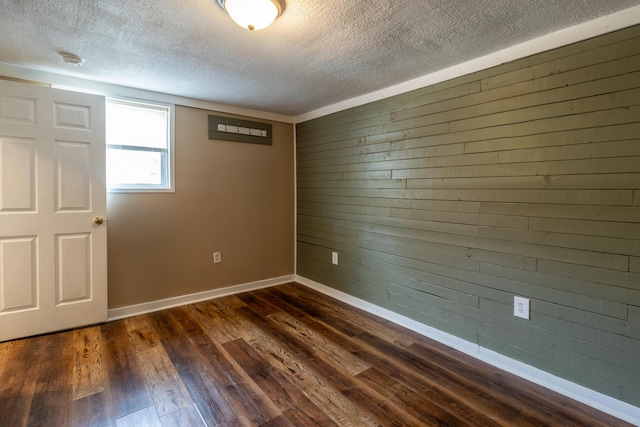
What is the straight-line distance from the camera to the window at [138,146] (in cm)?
280

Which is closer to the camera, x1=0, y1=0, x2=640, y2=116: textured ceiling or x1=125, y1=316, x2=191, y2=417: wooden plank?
x1=0, y1=0, x2=640, y2=116: textured ceiling

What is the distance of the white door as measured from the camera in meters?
2.28

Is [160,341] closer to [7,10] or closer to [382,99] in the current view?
[7,10]

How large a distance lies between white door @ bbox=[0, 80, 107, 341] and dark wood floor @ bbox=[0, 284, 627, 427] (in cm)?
23

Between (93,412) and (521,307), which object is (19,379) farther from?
(521,307)

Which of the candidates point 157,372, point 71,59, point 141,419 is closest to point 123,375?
point 157,372

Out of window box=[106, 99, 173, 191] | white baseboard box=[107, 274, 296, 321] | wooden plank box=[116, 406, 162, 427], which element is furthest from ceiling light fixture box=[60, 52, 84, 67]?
wooden plank box=[116, 406, 162, 427]

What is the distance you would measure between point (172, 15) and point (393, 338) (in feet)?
8.71

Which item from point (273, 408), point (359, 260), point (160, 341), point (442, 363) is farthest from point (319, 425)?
point (359, 260)

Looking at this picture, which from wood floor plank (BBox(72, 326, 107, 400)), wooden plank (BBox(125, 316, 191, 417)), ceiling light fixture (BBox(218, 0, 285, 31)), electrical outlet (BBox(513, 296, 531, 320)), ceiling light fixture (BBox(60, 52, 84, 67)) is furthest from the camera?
ceiling light fixture (BBox(60, 52, 84, 67))

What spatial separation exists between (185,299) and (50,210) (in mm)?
1409

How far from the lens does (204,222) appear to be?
3289 millimetres

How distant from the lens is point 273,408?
1.66 metres

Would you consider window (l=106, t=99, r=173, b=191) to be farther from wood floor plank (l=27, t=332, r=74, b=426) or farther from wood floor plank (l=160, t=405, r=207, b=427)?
wood floor plank (l=160, t=405, r=207, b=427)
